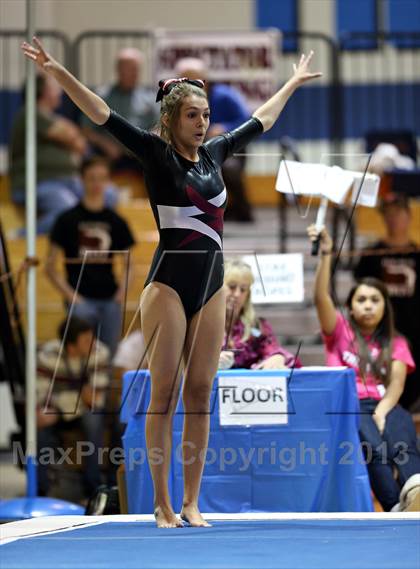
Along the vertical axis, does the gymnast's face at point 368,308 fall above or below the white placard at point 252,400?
above

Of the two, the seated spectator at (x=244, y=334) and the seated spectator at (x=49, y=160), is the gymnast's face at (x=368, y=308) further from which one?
the seated spectator at (x=49, y=160)

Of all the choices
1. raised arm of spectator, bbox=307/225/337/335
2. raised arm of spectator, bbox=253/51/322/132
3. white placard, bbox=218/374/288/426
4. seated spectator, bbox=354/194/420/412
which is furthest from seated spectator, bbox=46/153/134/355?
raised arm of spectator, bbox=253/51/322/132

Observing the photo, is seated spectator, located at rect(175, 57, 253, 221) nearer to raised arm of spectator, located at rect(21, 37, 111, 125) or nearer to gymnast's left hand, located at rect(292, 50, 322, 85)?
gymnast's left hand, located at rect(292, 50, 322, 85)

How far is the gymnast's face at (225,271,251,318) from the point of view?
502 centimetres

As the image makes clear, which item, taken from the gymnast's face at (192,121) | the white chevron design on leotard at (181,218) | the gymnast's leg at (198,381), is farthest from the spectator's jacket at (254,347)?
the gymnast's face at (192,121)

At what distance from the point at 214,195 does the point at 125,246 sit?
3515mm

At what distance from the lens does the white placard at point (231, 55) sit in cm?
927

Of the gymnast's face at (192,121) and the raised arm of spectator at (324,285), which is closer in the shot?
the gymnast's face at (192,121)

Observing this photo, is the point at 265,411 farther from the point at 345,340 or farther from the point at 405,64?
the point at 405,64

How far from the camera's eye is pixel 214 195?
399 centimetres

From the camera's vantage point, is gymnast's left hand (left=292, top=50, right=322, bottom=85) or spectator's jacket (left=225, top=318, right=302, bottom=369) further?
spectator's jacket (left=225, top=318, right=302, bottom=369)

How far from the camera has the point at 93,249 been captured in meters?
7.52

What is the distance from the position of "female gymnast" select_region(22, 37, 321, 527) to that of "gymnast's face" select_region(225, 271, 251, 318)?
0.98 meters

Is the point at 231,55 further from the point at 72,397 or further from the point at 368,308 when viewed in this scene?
the point at 368,308
